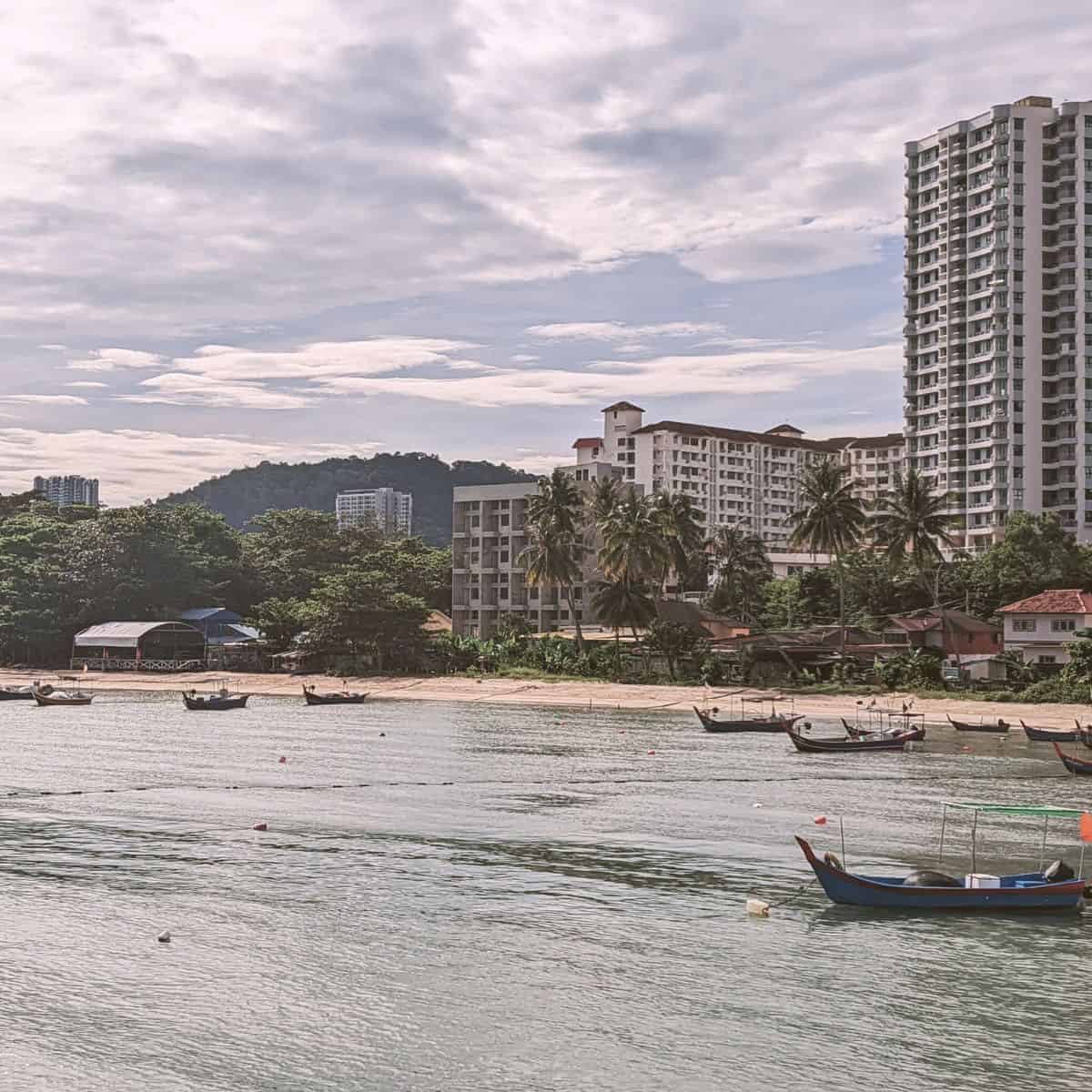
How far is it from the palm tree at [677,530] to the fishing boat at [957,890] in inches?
3169

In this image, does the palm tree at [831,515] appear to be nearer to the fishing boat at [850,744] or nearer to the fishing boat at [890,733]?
the fishing boat at [890,733]

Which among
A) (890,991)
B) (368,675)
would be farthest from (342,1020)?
(368,675)

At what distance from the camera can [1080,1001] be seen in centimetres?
2561

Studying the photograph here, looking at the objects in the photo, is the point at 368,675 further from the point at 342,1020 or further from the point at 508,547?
the point at 342,1020

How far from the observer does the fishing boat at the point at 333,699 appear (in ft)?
355

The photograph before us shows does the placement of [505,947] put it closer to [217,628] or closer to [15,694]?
[15,694]

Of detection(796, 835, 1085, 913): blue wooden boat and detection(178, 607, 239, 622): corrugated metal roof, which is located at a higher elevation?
detection(178, 607, 239, 622): corrugated metal roof

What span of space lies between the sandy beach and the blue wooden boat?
51751mm

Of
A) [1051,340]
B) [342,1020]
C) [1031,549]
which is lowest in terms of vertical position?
[342,1020]

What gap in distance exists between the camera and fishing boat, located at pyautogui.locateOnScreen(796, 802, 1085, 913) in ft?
104

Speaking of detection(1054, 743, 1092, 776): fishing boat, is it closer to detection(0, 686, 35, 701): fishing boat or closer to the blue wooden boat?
the blue wooden boat

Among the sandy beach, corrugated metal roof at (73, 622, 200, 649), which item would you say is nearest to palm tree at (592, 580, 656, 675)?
the sandy beach

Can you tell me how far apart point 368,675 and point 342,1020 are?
103 metres

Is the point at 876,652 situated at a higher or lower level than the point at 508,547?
lower
